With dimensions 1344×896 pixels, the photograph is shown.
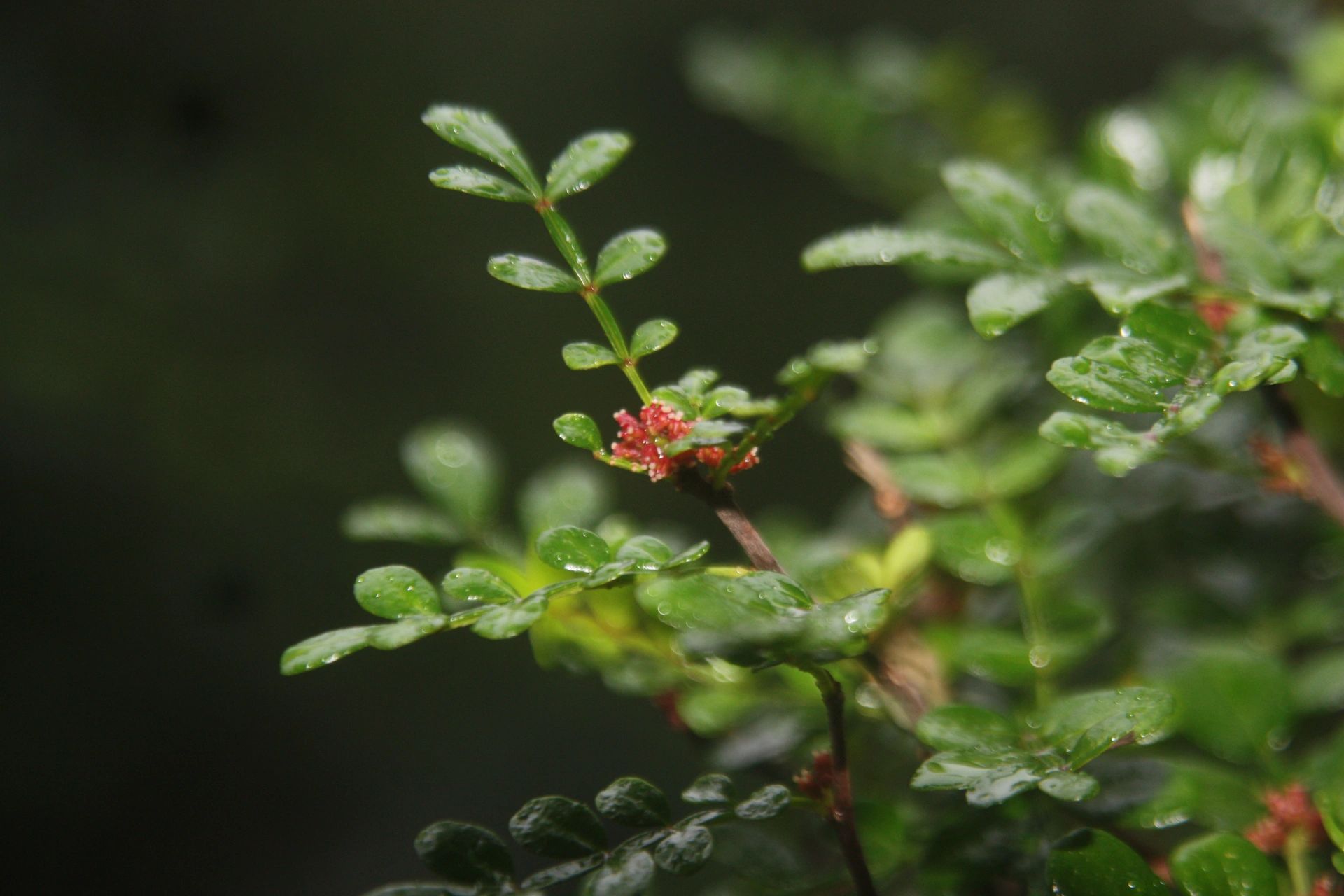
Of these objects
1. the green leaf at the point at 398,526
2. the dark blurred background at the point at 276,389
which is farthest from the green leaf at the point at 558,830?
the dark blurred background at the point at 276,389

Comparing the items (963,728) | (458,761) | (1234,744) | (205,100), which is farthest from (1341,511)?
(205,100)

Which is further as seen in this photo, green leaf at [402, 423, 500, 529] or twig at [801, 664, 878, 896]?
green leaf at [402, 423, 500, 529]

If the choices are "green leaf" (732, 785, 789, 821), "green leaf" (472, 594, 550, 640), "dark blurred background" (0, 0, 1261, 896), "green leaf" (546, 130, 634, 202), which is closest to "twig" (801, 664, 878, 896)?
"green leaf" (732, 785, 789, 821)

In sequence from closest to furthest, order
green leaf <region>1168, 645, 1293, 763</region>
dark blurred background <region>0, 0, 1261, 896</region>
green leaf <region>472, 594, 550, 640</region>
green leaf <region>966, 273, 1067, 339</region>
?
green leaf <region>472, 594, 550, 640</region>
green leaf <region>966, 273, 1067, 339</region>
green leaf <region>1168, 645, 1293, 763</region>
dark blurred background <region>0, 0, 1261, 896</region>

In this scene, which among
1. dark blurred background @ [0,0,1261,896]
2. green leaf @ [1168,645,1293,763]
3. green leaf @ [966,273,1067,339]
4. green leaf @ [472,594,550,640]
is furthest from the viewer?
dark blurred background @ [0,0,1261,896]

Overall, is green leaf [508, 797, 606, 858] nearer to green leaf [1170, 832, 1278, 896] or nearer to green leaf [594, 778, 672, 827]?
green leaf [594, 778, 672, 827]

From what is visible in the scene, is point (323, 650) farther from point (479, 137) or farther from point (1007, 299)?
point (1007, 299)

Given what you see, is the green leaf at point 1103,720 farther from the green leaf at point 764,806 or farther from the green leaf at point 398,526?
the green leaf at point 398,526
